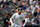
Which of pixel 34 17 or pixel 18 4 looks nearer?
pixel 34 17

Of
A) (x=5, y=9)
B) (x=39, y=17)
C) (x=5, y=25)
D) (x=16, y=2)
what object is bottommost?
(x=5, y=25)

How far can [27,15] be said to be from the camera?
284 centimetres

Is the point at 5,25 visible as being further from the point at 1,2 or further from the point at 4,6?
the point at 1,2

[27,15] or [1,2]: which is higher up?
[1,2]

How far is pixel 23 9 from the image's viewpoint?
2.98 metres

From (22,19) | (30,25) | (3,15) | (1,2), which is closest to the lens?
(22,19)

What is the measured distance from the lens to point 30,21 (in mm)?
2688

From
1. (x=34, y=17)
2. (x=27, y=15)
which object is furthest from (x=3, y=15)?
(x=34, y=17)

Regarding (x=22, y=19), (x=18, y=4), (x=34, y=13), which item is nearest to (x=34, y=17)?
(x=34, y=13)

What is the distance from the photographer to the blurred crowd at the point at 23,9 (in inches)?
109

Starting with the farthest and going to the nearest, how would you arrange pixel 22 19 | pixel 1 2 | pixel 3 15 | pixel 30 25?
pixel 1 2 → pixel 3 15 → pixel 30 25 → pixel 22 19

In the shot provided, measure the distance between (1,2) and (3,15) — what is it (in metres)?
0.56

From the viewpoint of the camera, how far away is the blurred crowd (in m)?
2.78

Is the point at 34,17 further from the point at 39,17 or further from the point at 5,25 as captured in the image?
the point at 5,25
